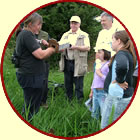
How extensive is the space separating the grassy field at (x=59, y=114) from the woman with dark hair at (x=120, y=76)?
0.66 feet

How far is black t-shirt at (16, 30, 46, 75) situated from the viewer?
1.99m

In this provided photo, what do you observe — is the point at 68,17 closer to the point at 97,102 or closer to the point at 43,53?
the point at 43,53

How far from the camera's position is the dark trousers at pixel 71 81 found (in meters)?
2.21

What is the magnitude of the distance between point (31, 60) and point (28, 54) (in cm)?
6

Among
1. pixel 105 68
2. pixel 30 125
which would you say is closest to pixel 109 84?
pixel 105 68

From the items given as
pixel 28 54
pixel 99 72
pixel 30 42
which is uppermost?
A: pixel 30 42

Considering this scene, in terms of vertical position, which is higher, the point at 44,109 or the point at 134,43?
the point at 134,43

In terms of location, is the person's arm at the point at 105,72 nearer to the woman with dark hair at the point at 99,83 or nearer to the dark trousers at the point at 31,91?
the woman with dark hair at the point at 99,83

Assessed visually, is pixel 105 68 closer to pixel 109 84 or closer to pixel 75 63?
pixel 109 84

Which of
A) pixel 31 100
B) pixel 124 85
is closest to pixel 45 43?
pixel 31 100

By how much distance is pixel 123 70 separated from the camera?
1.91 m

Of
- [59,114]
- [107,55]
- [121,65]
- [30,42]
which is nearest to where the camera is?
[121,65]

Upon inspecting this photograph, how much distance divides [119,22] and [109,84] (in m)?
0.60

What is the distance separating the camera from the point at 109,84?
2080mm
